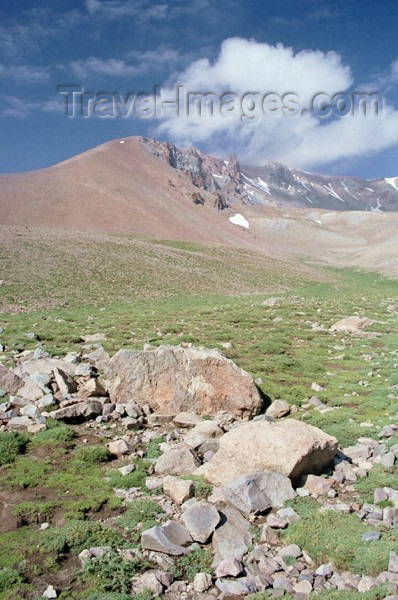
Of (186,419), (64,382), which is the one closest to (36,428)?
(64,382)

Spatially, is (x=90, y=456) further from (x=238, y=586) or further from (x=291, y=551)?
(x=291, y=551)

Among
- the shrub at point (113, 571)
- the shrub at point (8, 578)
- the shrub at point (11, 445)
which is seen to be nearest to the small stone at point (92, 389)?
the shrub at point (11, 445)

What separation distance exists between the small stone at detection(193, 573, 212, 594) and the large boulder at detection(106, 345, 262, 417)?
6.20 metres

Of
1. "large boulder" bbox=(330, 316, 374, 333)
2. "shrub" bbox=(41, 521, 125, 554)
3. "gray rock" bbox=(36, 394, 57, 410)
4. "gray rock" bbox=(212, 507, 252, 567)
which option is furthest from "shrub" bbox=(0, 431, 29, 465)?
"large boulder" bbox=(330, 316, 374, 333)

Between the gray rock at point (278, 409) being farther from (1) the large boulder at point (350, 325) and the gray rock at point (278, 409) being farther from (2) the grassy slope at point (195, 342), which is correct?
(1) the large boulder at point (350, 325)

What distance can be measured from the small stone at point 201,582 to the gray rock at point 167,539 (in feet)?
1.92

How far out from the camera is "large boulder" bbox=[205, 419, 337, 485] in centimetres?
865

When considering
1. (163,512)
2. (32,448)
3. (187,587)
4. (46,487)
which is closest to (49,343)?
(32,448)

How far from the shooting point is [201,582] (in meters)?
6.30

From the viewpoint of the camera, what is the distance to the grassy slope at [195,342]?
7.23 m

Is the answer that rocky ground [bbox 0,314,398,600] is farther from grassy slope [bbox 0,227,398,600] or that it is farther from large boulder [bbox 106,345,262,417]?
grassy slope [bbox 0,227,398,600]

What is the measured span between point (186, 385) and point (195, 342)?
8.96m

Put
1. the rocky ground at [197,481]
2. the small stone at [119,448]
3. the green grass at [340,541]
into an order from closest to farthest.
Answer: the rocky ground at [197,481] → the green grass at [340,541] → the small stone at [119,448]

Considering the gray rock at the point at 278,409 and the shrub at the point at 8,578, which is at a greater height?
the shrub at the point at 8,578
